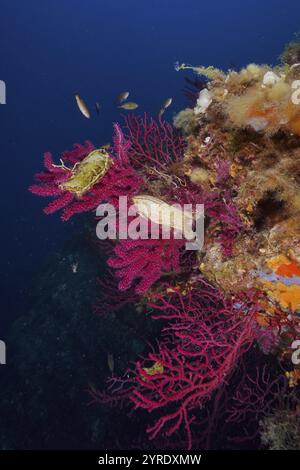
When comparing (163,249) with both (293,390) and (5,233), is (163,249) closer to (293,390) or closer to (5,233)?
(293,390)

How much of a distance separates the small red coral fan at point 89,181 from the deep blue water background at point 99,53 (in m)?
57.5

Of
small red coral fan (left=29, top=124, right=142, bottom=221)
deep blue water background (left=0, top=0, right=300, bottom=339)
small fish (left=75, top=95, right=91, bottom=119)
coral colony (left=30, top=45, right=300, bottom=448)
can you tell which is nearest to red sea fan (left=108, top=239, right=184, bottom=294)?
coral colony (left=30, top=45, right=300, bottom=448)

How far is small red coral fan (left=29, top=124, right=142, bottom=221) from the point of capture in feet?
9.44

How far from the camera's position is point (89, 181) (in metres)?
2.87

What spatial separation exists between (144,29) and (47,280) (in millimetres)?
111363

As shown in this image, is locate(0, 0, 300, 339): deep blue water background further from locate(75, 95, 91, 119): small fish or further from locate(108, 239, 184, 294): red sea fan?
locate(108, 239, 184, 294): red sea fan

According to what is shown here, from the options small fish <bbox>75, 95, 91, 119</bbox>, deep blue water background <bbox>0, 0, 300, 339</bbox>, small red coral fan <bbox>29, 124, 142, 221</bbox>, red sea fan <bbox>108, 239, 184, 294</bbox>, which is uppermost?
deep blue water background <bbox>0, 0, 300, 339</bbox>

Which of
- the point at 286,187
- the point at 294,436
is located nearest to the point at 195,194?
the point at 286,187

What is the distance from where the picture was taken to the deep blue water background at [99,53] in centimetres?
7406

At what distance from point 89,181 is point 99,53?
107 meters

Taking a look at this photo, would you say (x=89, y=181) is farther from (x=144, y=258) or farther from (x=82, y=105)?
(x=82, y=105)

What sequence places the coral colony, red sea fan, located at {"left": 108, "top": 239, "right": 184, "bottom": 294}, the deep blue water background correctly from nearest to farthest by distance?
1. the coral colony
2. red sea fan, located at {"left": 108, "top": 239, "right": 184, "bottom": 294}
3. the deep blue water background

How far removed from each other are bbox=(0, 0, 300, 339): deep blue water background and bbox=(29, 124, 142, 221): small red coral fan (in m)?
57.5

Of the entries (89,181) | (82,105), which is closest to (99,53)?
(82,105)
